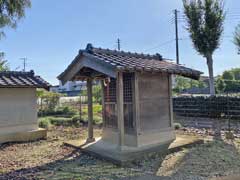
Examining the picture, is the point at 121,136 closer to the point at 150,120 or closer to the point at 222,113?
the point at 150,120

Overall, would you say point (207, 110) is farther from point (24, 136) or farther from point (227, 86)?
point (227, 86)

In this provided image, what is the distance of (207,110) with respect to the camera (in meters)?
15.0

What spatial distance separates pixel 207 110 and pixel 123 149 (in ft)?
32.0

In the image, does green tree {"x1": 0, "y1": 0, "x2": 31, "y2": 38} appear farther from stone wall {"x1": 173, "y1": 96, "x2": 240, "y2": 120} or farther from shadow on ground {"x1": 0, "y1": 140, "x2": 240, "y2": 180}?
stone wall {"x1": 173, "y1": 96, "x2": 240, "y2": 120}

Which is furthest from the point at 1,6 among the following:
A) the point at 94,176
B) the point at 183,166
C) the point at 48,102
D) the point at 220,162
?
the point at 48,102

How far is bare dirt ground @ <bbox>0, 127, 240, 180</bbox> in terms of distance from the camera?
5230mm

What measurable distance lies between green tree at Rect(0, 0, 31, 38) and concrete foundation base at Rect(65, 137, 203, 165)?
4323 millimetres

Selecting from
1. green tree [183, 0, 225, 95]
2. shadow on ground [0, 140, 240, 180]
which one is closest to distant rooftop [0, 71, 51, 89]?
shadow on ground [0, 140, 240, 180]

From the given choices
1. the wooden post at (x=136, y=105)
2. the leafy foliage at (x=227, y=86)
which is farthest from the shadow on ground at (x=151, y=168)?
the leafy foliage at (x=227, y=86)

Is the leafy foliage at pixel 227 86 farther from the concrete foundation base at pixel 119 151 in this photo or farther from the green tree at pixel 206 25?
the concrete foundation base at pixel 119 151

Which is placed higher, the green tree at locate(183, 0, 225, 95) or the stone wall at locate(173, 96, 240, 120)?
the green tree at locate(183, 0, 225, 95)

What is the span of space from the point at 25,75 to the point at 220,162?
7517mm

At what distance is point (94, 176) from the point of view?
519 cm

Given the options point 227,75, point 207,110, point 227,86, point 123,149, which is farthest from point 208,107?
point 227,75
